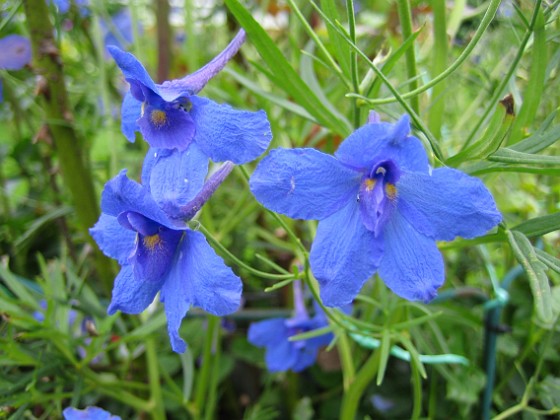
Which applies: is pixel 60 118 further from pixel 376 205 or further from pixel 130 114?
pixel 376 205

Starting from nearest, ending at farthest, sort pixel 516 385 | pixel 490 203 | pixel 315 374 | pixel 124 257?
pixel 490 203 → pixel 124 257 → pixel 516 385 → pixel 315 374

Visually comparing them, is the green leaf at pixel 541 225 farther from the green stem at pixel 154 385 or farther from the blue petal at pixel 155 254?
the green stem at pixel 154 385

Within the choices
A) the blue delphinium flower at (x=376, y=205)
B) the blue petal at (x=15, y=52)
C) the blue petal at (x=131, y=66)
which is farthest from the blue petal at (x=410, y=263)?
the blue petal at (x=15, y=52)

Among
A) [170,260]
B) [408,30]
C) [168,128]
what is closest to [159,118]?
[168,128]

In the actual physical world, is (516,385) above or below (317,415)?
above

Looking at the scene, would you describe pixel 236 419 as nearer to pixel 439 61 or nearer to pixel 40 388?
pixel 40 388

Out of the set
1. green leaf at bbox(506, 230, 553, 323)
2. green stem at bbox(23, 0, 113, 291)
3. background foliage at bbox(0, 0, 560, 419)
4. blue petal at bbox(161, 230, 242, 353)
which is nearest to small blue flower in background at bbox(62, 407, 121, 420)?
background foliage at bbox(0, 0, 560, 419)

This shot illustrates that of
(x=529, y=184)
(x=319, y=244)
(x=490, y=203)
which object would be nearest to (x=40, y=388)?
(x=319, y=244)
